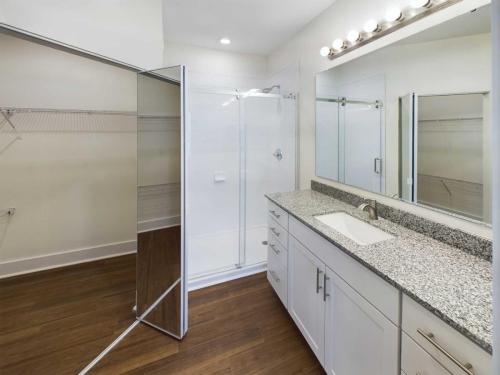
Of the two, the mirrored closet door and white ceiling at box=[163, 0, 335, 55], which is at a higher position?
white ceiling at box=[163, 0, 335, 55]

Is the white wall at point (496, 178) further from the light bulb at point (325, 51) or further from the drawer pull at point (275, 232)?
the light bulb at point (325, 51)

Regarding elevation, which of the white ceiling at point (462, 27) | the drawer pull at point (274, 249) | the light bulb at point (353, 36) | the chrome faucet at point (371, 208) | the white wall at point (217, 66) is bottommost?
the drawer pull at point (274, 249)

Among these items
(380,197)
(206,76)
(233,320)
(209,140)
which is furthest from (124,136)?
(380,197)

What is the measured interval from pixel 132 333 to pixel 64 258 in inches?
56.1

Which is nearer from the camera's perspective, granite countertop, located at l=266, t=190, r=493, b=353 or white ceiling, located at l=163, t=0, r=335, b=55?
granite countertop, located at l=266, t=190, r=493, b=353

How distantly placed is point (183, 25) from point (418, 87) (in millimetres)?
2174

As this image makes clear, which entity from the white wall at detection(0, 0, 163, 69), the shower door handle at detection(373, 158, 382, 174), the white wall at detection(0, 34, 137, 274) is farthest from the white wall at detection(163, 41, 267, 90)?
the shower door handle at detection(373, 158, 382, 174)

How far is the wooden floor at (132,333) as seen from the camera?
5.02 ft

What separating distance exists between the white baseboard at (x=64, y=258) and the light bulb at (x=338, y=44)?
287 cm

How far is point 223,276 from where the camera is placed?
243 centimetres

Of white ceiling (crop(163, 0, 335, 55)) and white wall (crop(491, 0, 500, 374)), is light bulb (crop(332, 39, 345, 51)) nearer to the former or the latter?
white ceiling (crop(163, 0, 335, 55))

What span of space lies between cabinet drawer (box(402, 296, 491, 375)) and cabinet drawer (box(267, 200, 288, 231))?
1.05m

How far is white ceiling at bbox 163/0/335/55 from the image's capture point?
208 centimetres

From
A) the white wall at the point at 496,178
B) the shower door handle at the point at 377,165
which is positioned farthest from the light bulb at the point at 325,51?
the white wall at the point at 496,178
